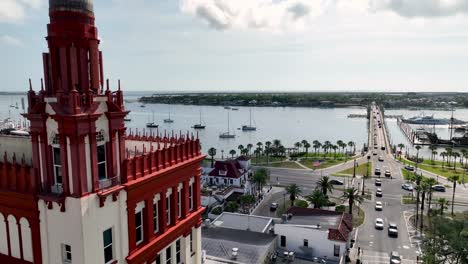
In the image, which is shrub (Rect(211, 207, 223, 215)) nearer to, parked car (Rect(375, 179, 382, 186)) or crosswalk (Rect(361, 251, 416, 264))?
crosswalk (Rect(361, 251, 416, 264))

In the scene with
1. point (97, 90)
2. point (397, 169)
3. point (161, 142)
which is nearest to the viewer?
point (97, 90)

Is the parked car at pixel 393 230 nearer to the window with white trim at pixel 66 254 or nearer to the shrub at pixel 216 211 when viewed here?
the shrub at pixel 216 211

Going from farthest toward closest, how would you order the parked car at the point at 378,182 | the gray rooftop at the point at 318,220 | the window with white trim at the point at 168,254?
1. the parked car at the point at 378,182
2. the gray rooftop at the point at 318,220
3. the window with white trim at the point at 168,254

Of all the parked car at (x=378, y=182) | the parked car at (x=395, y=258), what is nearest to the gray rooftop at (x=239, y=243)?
the parked car at (x=395, y=258)

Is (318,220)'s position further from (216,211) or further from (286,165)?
(286,165)

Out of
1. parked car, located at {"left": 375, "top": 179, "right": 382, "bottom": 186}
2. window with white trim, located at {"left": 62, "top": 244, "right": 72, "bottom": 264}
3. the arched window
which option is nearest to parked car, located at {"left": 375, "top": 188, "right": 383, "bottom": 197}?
parked car, located at {"left": 375, "top": 179, "right": 382, "bottom": 186}

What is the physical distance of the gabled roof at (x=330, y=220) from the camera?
4405cm

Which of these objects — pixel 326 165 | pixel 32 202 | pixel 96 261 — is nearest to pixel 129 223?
pixel 96 261

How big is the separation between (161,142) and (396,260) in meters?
36.6

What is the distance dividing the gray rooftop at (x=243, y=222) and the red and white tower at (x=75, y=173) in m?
29.5

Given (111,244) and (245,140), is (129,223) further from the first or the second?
(245,140)

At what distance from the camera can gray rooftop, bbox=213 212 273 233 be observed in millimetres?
47188

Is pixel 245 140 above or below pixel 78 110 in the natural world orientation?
below

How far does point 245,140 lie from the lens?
167 m
